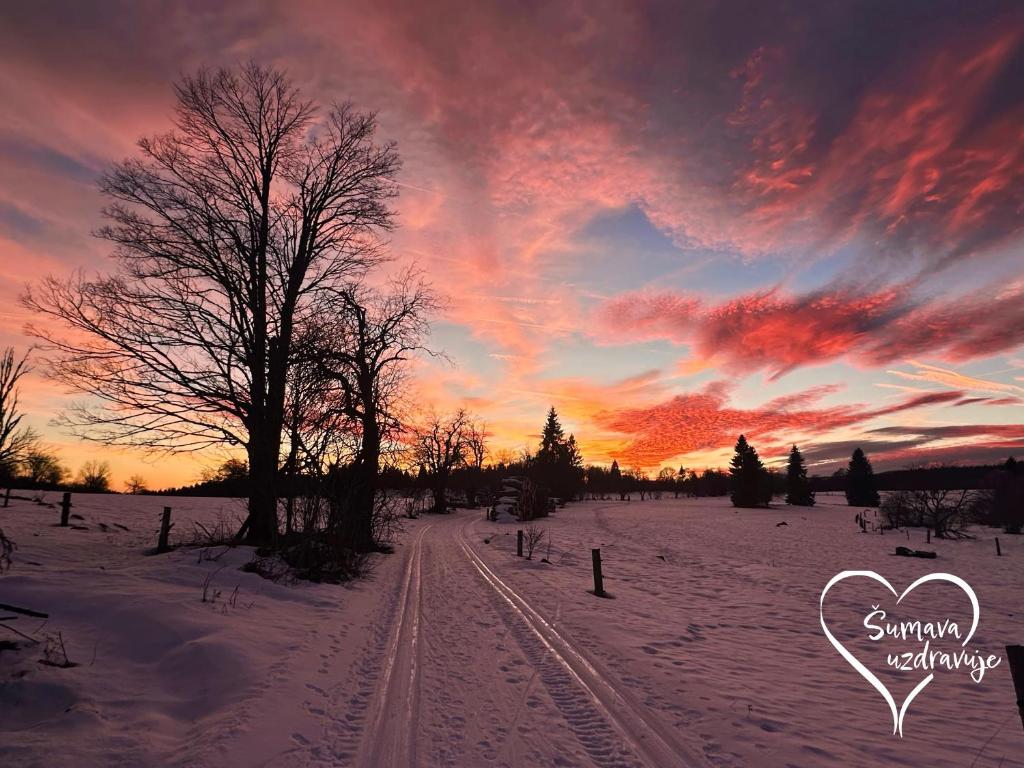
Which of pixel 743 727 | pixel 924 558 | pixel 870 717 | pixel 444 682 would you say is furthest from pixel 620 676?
pixel 924 558

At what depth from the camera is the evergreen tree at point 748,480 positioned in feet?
236

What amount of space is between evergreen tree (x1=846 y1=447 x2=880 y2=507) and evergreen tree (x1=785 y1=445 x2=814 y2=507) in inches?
447

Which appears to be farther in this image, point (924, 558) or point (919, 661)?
point (924, 558)

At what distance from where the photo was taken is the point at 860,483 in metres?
86.7

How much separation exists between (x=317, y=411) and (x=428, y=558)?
7.76 m

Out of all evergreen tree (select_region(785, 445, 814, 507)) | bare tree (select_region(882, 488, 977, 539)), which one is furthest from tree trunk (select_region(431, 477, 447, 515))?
evergreen tree (select_region(785, 445, 814, 507))

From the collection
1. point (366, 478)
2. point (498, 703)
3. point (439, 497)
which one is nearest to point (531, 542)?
point (366, 478)

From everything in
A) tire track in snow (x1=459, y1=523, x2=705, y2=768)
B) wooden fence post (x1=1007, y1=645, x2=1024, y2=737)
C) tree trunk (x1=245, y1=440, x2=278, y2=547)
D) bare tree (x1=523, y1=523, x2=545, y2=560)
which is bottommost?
bare tree (x1=523, y1=523, x2=545, y2=560)

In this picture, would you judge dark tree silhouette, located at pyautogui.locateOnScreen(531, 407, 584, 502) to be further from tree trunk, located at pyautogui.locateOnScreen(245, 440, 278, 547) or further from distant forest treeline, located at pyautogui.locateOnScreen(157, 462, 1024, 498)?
tree trunk, located at pyautogui.locateOnScreen(245, 440, 278, 547)

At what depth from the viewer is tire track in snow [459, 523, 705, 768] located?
15.2 feet

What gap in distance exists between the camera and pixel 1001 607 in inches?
579

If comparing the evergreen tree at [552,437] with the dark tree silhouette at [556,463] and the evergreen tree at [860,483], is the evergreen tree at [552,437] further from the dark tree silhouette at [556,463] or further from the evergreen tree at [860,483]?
the evergreen tree at [860,483]

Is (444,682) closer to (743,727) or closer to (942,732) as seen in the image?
(743,727)

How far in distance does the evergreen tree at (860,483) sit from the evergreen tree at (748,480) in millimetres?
25021
